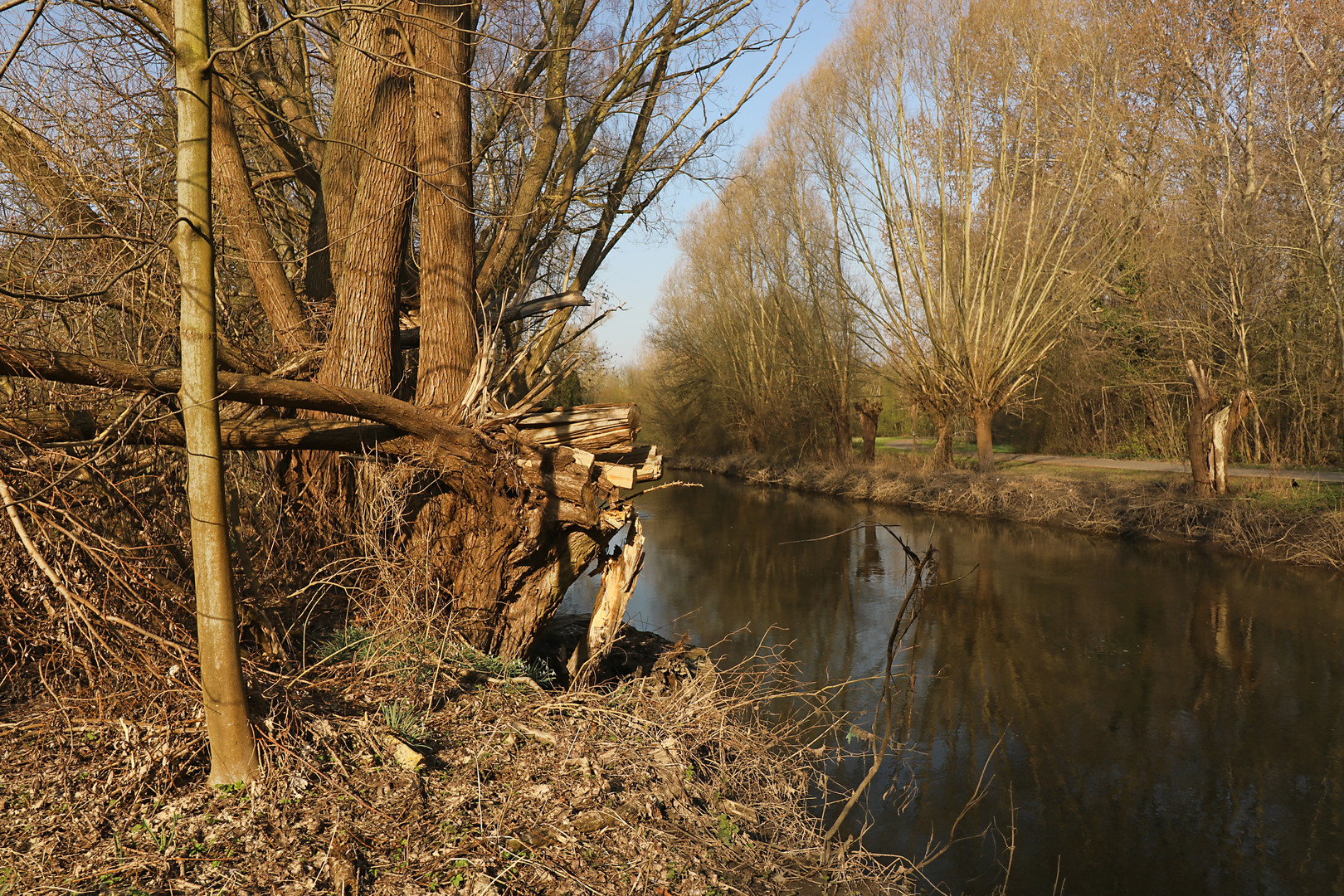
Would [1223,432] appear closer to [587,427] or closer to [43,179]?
[587,427]

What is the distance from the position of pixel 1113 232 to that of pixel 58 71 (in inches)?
832

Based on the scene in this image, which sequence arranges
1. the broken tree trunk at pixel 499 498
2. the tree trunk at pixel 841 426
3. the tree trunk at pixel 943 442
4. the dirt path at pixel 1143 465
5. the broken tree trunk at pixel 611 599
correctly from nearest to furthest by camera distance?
the broken tree trunk at pixel 499 498 → the broken tree trunk at pixel 611 599 → the dirt path at pixel 1143 465 → the tree trunk at pixel 943 442 → the tree trunk at pixel 841 426

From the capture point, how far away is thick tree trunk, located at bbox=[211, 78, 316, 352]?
570 centimetres

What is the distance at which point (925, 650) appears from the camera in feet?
30.6

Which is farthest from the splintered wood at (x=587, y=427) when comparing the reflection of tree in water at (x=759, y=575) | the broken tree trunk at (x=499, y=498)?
the reflection of tree in water at (x=759, y=575)

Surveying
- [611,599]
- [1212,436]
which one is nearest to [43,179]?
[611,599]

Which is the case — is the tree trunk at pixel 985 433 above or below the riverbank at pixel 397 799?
above

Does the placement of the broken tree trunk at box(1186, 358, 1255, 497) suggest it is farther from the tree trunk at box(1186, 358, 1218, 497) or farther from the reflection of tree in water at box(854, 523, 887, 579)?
the reflection of tree in water at box(854, 523, 887, 579)

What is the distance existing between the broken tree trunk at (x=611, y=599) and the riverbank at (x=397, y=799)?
128 centimetres

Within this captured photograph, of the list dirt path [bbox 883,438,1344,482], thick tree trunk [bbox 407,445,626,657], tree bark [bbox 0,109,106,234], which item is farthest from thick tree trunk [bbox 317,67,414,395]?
dirt path [bbox 883,438,1344,482]

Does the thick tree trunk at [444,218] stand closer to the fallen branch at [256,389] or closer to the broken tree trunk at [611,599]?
the fallen branch at [256,389]

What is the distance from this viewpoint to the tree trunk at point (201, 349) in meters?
3.00

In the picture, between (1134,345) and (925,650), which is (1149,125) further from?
(925,650)

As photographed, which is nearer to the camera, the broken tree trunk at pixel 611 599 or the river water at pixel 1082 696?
the river water at pixel 1082 696
